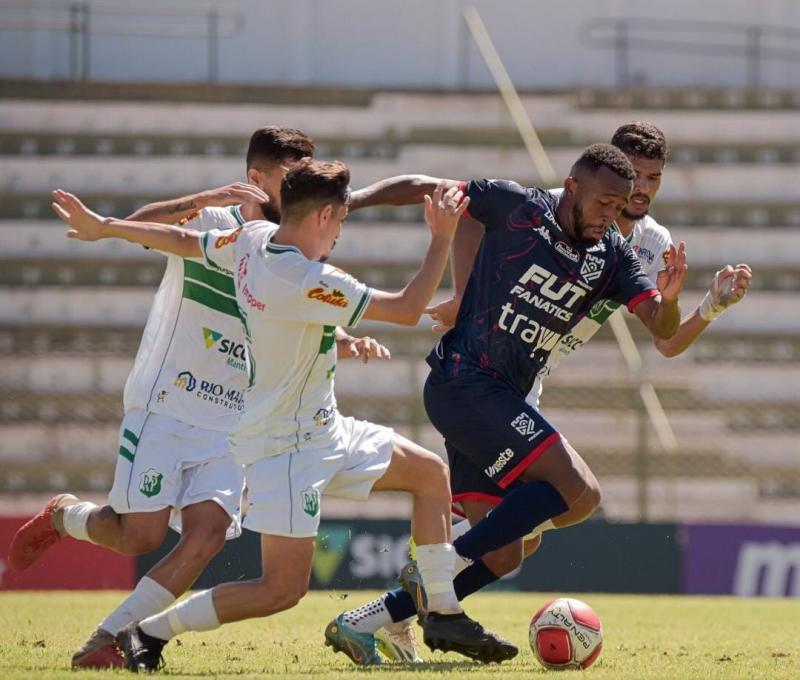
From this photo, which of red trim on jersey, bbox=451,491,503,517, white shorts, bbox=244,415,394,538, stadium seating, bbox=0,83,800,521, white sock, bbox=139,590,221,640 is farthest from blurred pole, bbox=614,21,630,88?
white sock, bbox=139,590,221,640

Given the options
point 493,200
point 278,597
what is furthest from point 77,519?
point 493,200

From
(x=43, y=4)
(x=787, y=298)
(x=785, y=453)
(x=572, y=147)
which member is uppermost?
(x=43, y=4)

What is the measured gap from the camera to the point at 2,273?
1806 cm

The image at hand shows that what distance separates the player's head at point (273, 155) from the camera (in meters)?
6.27

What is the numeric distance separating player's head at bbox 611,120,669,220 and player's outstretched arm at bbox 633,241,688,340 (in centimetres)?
71

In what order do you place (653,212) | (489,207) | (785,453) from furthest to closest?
(653,212) < (785,453) < (489,207)

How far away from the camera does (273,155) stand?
628 cm

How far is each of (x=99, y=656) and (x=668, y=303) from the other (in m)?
2.67

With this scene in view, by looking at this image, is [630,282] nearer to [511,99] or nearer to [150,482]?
[150,482]

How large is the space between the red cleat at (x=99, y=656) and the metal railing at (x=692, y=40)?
16.0 metres

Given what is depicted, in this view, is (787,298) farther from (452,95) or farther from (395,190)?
(395,190)

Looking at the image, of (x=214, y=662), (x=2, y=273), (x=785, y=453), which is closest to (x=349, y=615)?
(x=214, y=662)

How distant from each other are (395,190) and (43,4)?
46.8ft

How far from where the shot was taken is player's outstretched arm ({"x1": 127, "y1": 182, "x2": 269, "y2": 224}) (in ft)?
19.6
